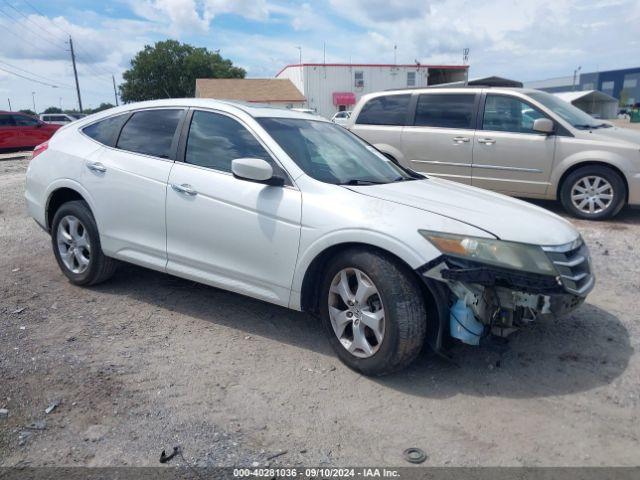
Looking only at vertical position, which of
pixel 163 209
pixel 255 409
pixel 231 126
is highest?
pixel 231 126

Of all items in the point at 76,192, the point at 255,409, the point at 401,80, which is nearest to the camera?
the point at 255,409

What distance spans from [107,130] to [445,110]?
17.3 feet

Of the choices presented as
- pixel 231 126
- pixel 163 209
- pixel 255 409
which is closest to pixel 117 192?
pixel 163 209

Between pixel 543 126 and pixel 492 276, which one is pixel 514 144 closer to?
pixel 543 126

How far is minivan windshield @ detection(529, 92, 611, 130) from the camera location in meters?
7.81

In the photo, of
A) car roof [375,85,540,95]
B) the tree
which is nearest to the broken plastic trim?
car roof [375,85,540,95]

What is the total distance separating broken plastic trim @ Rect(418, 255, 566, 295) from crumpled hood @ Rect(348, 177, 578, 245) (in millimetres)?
233

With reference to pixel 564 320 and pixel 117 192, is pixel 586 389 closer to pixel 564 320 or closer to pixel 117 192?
pixel 564 320

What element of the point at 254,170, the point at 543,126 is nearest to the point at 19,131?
the point at 543,126

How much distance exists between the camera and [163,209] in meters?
4.31

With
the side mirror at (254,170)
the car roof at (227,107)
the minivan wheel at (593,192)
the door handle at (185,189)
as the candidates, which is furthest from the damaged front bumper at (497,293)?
the minivan wheel at (593,192)

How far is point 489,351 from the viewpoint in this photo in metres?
3.87

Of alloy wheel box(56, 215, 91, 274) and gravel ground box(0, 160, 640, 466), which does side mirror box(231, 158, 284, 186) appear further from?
alloy wheel box(56, 215, 91, 274)

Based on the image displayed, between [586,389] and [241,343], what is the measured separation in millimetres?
2307
